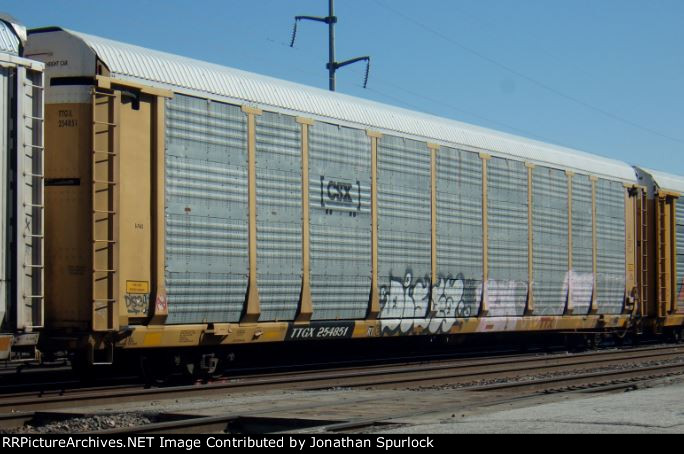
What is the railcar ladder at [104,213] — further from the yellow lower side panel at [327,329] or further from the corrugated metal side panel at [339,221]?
the corrugated metal side panel at [339,221]

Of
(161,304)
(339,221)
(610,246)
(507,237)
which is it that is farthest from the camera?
(610,246)

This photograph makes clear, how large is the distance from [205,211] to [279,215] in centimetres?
154

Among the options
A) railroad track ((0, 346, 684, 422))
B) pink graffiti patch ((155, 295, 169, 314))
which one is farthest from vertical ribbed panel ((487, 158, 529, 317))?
pink graffiti patch ((155, 295, 169, 314))

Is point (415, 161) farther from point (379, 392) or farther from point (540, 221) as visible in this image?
point (379, 392)

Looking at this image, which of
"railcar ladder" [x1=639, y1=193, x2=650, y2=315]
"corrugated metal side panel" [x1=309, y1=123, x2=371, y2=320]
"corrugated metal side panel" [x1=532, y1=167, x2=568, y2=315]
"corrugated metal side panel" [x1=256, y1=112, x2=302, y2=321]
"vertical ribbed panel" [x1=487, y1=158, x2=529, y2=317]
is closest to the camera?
"corrugated metal side panel" [x1=256, y1=112, x2=302, y2=321]

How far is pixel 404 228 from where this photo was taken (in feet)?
58.6

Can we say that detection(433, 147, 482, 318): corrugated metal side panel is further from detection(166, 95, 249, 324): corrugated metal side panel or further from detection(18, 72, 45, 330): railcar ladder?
detection(18, 72, 45, 330): railcar ladder

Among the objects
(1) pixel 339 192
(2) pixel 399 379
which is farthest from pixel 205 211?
(2) pixel 399 379

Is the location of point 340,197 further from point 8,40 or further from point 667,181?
point 667,181

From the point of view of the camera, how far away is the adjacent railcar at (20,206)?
11.5m

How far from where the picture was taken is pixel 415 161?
716 inches

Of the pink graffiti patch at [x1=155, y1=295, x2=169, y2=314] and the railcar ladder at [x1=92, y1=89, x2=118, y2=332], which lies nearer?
the railcar ladder at [x1=92, y1=89, x2=118, y2=332]

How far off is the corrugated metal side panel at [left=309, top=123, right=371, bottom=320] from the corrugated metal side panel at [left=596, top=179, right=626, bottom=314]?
28.7 ft

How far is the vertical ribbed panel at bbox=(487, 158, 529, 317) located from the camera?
66.2 feet
